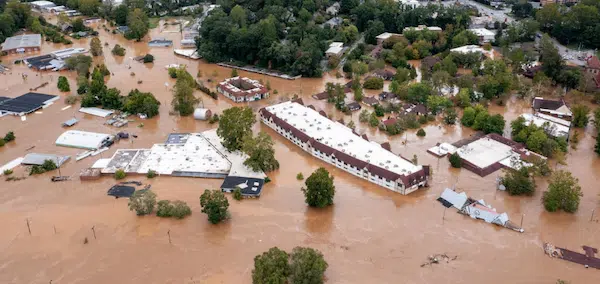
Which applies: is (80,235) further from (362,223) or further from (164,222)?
(362,223)

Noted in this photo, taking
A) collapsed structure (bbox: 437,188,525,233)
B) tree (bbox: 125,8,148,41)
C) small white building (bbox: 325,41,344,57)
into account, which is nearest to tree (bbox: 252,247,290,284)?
collapsed structure (bbox: 437,188,525,233)

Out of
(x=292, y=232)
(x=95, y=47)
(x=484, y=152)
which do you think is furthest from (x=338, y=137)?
(x=95, y=47)

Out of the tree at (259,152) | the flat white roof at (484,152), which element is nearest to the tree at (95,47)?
the tree at (259,152)

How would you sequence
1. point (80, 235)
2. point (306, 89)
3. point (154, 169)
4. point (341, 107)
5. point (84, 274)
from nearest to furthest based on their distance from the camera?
1. point (84, 274)
2. point (80, 235)
3. point (154, 169)
4. point (341, 107)
5. point (306, 89)

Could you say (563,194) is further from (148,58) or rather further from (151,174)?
(148,58)

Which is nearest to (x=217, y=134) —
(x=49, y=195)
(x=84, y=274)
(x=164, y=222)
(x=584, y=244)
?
(x=164, y=222)

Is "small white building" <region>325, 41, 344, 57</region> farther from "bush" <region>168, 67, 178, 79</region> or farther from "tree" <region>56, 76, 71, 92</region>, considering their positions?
"tree" <region>56, 76, 71, 92</region>
